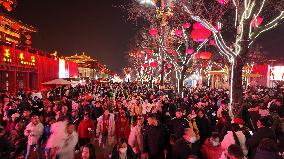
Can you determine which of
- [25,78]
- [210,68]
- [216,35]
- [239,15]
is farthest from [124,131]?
[210,68]

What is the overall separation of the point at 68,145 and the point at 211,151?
3.10 metres

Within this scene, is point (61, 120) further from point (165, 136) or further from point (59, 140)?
point (165, 136)

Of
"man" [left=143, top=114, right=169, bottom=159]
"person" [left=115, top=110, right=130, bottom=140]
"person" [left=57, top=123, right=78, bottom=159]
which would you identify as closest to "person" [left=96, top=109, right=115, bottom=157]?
"person" [left=115, top=110, right=130, bottom=140]

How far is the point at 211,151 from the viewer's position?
273 inches

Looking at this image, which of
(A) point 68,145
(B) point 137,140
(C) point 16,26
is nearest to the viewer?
(A) point 68,145

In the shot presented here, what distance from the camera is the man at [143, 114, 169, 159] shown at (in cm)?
820

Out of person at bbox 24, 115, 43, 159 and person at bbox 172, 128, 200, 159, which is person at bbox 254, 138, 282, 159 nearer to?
person at bbox 172, 128, 200, 159

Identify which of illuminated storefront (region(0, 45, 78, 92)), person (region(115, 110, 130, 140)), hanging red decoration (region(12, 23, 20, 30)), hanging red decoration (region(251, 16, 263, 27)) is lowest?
person (region(115, 110, 130, 140))

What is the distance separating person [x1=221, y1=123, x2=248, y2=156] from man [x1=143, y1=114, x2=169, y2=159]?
1.64 meters

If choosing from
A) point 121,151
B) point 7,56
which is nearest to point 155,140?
point 121,151

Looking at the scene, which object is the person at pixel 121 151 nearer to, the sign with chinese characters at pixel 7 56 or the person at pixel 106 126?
the person at pixel 106 126

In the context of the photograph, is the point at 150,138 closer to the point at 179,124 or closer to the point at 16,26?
the point at 179,124

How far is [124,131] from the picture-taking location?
11273 millimetres

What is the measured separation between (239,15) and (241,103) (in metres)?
3.38
